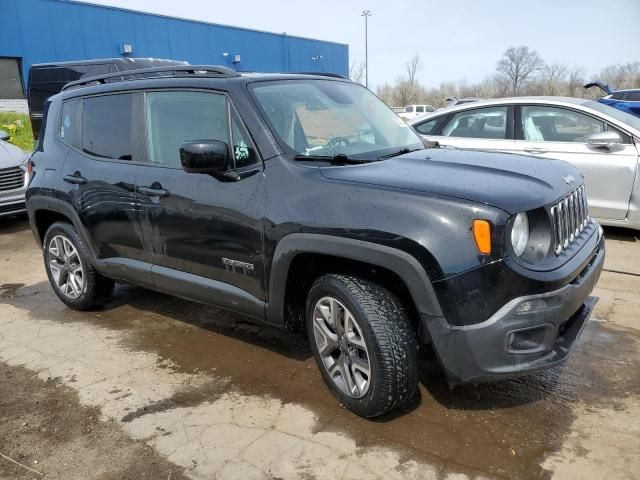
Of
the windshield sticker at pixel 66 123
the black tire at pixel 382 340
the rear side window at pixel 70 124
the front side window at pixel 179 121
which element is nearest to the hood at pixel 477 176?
the black tire at pixel 382 340

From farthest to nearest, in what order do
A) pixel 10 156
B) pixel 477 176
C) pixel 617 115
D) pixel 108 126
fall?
1. pixel 10 156
2. pixel 617 115
3. pixel 108 126
4. pixel 477 176

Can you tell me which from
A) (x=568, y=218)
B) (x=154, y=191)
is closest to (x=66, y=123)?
(x=154, y=191)

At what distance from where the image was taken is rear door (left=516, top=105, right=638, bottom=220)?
20.0 feet

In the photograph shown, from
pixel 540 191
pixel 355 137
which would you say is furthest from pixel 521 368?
pixel 355 137

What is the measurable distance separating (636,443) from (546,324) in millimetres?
791

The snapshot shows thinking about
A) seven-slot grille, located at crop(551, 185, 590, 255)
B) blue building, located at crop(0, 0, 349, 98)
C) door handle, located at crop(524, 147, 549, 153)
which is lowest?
seven-slot grille, located at crop(551, 185, 590, 255)

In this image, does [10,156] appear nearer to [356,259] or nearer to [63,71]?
[63,71]

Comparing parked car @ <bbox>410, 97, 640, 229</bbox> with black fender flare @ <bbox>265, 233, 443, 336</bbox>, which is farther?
parked car @ <bbox>410, 97, 640, 229</bbox>

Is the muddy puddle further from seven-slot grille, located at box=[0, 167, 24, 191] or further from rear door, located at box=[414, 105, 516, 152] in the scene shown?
seven-slot grille, located at box=[0, 167, 24, 191]

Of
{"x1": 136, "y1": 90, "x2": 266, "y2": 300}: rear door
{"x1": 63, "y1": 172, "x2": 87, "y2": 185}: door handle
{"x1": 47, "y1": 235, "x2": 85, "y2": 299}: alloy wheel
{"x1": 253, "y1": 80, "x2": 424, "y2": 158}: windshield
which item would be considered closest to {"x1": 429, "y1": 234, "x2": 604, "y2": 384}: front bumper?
{"x1": 136, "y1": 90, "x2": 266, "y2": 300}: rear door

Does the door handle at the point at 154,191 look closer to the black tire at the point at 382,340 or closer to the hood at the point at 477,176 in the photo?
the hood at the point at 477,176

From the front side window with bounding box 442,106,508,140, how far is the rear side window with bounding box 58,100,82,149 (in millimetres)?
4376

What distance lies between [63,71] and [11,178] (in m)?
3.40

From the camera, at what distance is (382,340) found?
9.12 ft
